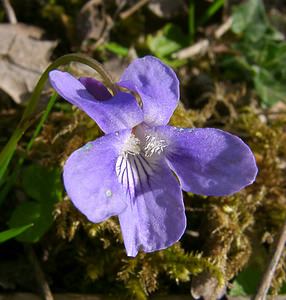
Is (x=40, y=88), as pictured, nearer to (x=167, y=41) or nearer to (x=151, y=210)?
(x=151, y=210)

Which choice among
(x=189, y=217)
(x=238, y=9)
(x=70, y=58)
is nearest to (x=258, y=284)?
(x=189, y=217)

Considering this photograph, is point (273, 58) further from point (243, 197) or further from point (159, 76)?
point (159, 76)

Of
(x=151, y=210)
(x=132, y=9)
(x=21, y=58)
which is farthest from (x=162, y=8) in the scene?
(x=151, y=210)

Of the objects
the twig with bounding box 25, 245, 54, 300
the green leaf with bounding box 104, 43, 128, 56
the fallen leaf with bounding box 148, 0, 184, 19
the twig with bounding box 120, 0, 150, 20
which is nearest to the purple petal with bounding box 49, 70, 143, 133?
the twig with bounding box 25, 245, 54, 300

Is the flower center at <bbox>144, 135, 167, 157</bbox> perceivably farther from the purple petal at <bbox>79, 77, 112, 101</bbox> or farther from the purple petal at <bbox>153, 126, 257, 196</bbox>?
the purple petal at <bbox>79, 77, 112, 101</bbox>

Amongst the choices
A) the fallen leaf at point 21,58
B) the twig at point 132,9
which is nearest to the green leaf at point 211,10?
the twig at point 132,9

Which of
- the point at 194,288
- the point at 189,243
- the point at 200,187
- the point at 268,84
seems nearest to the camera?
the point at 200,187
